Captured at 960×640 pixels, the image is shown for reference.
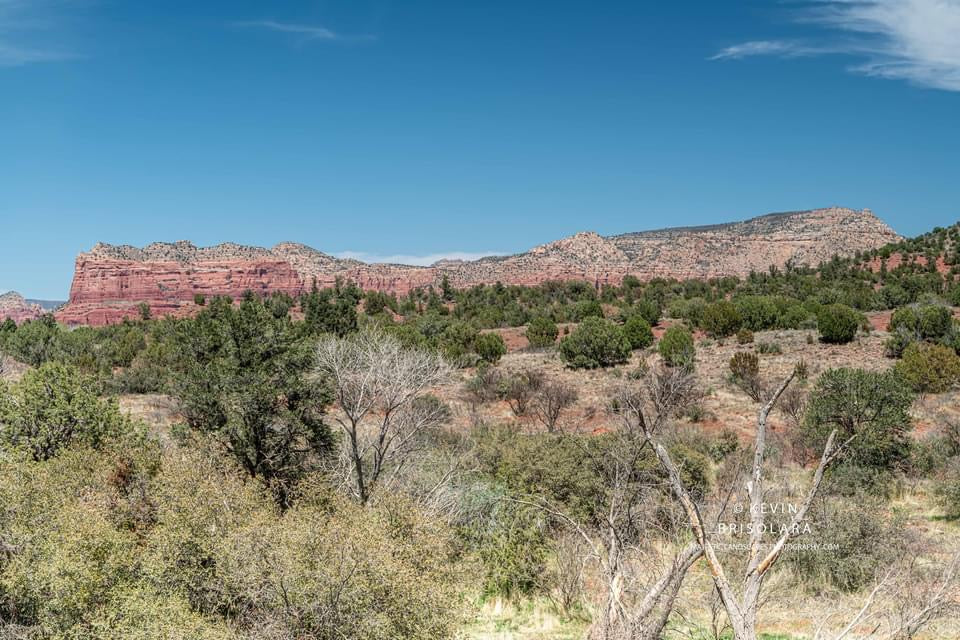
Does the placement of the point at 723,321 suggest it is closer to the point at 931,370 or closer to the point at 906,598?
the point at 931,370

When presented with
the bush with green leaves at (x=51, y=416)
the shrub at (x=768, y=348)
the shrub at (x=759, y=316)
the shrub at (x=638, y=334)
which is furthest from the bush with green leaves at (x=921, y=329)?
the bush with green leaves at (x=51, y=416)

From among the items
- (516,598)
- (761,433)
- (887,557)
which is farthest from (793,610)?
(761,433)

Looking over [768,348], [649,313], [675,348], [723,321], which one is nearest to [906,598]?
[675,348]

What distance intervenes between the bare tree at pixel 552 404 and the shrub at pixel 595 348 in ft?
34.4

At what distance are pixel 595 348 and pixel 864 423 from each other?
80.7 ft

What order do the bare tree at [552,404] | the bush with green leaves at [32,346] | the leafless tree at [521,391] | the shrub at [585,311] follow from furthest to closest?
the shrub at [585,311] < the bush with green leaves at [32,346] < the leafless tree at [521,391] < the bare tree at [552,404]

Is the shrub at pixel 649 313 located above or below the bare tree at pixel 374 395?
above

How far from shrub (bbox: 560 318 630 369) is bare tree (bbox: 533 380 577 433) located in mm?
10488

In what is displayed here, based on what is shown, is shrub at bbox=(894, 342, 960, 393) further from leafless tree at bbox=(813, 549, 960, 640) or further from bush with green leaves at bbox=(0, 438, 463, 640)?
bush with green leaves at bbox=(0, 438, 463, 640)

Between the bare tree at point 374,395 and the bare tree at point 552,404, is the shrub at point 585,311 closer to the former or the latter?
the bare tree at point 552,404

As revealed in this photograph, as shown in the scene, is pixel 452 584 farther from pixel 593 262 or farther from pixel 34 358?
pixel 593 262

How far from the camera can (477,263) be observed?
483 feet

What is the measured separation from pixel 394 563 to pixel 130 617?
4.04 m

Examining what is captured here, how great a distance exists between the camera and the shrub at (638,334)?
5291cm
